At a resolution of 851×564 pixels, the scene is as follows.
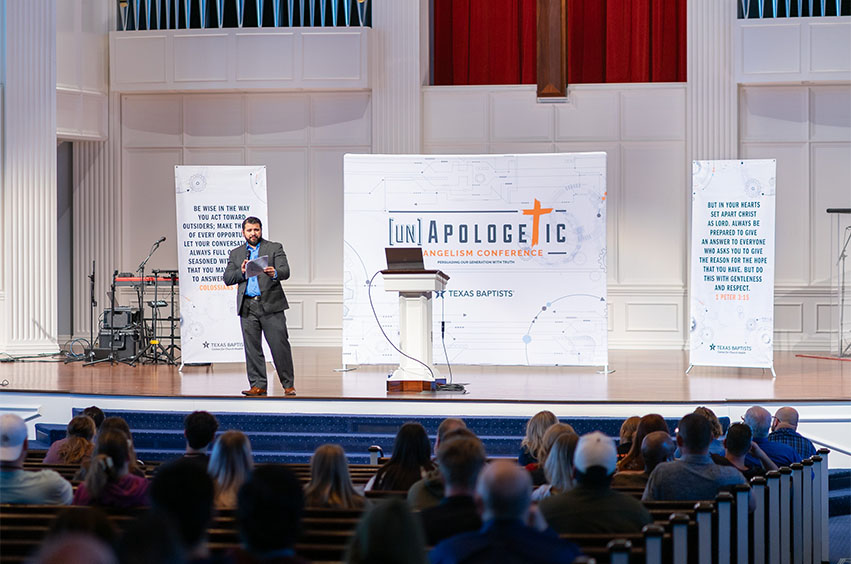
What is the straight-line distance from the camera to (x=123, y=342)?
11.0 metres

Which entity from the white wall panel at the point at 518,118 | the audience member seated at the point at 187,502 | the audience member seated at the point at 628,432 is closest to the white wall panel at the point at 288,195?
the white wall panel at the point at 518,118

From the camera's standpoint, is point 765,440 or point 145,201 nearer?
point 765,440

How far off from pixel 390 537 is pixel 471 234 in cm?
723

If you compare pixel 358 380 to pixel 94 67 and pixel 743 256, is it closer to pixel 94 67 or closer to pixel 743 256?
pixel 743 256

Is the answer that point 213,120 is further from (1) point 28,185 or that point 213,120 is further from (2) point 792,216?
(2) point 792,216

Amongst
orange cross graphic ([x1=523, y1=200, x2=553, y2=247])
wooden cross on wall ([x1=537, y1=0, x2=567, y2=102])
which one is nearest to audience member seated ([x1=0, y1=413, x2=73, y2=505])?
orange cross graphic ([x1=523, y1=200, x2=553, y2=247])

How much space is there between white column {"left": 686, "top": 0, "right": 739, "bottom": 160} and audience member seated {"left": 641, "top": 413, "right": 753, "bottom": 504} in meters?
8.32

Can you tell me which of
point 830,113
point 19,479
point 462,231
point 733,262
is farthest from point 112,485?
point 830,113

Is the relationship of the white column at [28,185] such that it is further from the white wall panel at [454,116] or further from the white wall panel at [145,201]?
the white wall panel at [454,116]

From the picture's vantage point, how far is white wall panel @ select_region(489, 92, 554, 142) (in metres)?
12.3

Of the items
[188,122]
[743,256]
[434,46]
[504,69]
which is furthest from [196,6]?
[743,256]

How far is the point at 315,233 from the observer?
12.6m

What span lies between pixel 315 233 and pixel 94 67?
3178 mm

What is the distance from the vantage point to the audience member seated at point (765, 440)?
17.5 ft
